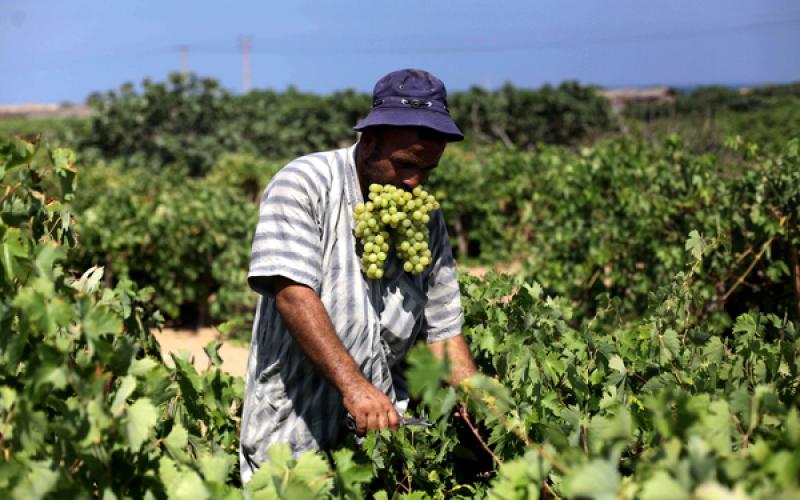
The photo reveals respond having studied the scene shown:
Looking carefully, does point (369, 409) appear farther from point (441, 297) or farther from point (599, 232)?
point (599, 232)

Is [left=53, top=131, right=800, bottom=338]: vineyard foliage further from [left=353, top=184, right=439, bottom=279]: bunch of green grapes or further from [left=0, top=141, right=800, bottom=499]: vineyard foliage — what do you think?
[left=353, top=184, right=439, bottom=279]: bunch of green grapes

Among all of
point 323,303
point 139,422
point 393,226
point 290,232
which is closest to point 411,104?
point 393,226

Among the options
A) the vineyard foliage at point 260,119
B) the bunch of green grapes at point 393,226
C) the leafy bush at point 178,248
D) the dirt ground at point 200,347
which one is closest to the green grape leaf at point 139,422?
the bunch of green grapes at point 393,226

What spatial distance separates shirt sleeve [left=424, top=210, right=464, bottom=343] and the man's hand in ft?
1.84

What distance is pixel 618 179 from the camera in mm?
6215

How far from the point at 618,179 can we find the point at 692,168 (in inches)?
28.8

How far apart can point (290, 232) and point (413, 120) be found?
0.48 metres

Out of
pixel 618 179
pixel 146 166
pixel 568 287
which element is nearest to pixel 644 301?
pixel 568 287

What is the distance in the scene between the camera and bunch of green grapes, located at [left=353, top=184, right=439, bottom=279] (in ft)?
7.40

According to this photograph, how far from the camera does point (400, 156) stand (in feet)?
7.44

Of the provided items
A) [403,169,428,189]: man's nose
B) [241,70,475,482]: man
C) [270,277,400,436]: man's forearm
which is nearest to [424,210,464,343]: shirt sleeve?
[241,70,475,482]: man

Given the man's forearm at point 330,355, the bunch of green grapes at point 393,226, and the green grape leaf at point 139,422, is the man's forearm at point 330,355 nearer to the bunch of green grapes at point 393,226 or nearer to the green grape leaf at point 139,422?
the bunch of green grapes at point 393,226

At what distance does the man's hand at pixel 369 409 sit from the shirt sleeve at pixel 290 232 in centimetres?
33

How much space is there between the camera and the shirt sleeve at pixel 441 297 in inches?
102
